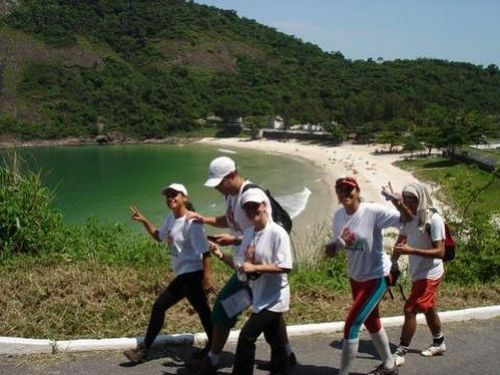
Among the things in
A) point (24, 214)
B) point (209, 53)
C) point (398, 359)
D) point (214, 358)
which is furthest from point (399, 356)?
point (209, 53)

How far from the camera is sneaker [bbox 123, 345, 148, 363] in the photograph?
445 cm

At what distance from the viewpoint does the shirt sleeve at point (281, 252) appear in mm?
3678

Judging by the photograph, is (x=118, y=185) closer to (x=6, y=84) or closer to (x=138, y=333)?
(x=138, y=333)

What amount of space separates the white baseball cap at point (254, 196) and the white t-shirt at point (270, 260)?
18cm

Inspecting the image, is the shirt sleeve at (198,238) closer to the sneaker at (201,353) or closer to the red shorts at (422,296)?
the sneaker at (201,353)

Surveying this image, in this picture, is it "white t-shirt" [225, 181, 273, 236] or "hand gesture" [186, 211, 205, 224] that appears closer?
"white t-shirt" [225, 181, 273, 236]

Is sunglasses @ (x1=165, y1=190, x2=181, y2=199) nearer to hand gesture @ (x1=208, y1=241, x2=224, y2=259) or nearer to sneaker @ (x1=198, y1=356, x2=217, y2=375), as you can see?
hand gesture @ (x1=208, y1=241, x2=224, y2=259)

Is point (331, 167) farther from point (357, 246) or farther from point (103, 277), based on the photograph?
point (357, 246)

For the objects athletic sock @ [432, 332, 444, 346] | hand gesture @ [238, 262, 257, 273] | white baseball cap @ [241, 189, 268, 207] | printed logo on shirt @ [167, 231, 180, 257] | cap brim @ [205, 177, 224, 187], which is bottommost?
athletic sock @ [432, 332, 444, 346]

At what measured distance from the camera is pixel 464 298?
6.12 m

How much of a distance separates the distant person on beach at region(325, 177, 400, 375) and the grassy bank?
149cm

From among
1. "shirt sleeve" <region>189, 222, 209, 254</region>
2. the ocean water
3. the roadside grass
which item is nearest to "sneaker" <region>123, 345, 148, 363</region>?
the roadside grass

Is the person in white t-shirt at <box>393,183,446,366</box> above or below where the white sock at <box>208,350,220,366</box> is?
above

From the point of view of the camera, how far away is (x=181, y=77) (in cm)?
12531
